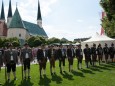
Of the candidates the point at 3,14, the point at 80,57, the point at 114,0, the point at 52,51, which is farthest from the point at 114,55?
the point at 3,14

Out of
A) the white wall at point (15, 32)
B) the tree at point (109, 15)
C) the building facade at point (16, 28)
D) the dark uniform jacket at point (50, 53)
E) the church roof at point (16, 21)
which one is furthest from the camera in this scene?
the white wall at point (15, 32)

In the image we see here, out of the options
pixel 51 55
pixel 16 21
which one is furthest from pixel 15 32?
pixel 51 55

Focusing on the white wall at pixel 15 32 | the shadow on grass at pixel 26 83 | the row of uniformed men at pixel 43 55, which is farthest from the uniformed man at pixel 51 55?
the white wall at pixel 15 32

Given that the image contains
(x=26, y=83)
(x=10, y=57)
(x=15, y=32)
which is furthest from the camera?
(x=15, y=32)

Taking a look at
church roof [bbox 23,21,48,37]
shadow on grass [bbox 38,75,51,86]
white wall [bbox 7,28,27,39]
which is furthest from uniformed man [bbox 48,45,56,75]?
church roof [bbox 23,21,48,37]

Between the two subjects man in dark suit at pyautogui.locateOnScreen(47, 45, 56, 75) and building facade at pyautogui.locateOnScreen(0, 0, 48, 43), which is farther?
building facade at pyautogui.locateOnScreen(0, 0, 48, 43)

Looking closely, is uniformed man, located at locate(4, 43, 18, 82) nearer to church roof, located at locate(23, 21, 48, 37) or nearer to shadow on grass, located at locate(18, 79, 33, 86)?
shadow on grass, located at locate(18, 79, 33, 86)

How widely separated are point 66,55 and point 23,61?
18.0 feet

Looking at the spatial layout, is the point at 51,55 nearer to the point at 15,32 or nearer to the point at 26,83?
the point at 26,83

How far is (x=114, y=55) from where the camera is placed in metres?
29.1

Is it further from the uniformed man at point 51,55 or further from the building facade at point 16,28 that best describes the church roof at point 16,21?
the uniformed man at point 51,55

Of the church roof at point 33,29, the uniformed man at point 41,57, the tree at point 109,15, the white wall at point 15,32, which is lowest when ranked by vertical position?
the uniformed man at point 41,57

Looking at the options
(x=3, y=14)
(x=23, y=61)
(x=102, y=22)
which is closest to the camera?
(x=23, y=61)

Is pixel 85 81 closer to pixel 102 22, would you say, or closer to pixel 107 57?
pixel 107 57
